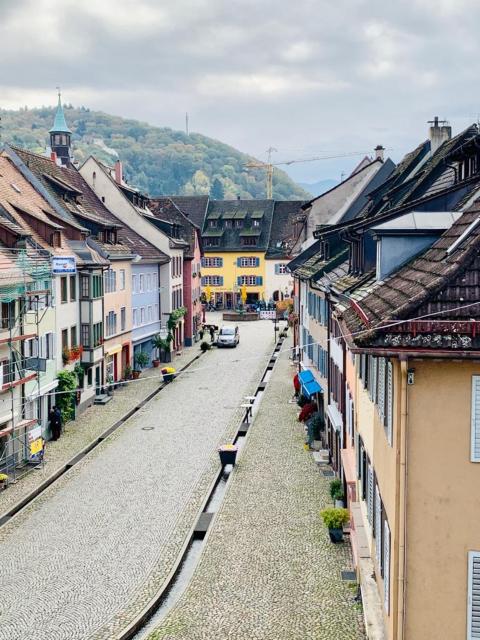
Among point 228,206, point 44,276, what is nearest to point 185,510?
point 44,276

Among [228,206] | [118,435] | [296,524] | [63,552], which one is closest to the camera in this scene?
[63,552]

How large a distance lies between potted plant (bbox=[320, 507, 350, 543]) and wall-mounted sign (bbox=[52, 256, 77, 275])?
1567 cm

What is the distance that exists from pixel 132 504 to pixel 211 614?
26.3ft

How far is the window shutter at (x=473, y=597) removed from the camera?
32.5ft

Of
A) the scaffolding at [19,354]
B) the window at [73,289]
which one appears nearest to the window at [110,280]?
the window at [73,289]

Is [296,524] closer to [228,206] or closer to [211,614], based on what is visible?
[211,614]

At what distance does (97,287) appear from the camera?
129 ft

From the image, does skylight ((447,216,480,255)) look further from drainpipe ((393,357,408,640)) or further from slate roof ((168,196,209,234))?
slate roof ((168,196,209,234))

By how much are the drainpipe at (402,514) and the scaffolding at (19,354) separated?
18596 mm

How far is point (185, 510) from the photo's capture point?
2373cm

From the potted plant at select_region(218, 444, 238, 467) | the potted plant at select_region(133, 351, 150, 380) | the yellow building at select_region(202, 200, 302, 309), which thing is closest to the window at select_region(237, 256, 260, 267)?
the yellow building at select_region(202, 200, 302, 309)

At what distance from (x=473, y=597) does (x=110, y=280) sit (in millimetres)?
36598

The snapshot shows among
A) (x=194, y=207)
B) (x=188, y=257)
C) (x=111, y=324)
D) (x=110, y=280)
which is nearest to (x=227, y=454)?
(x=111, y=324)

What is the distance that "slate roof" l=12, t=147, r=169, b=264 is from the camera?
41.4 meters
